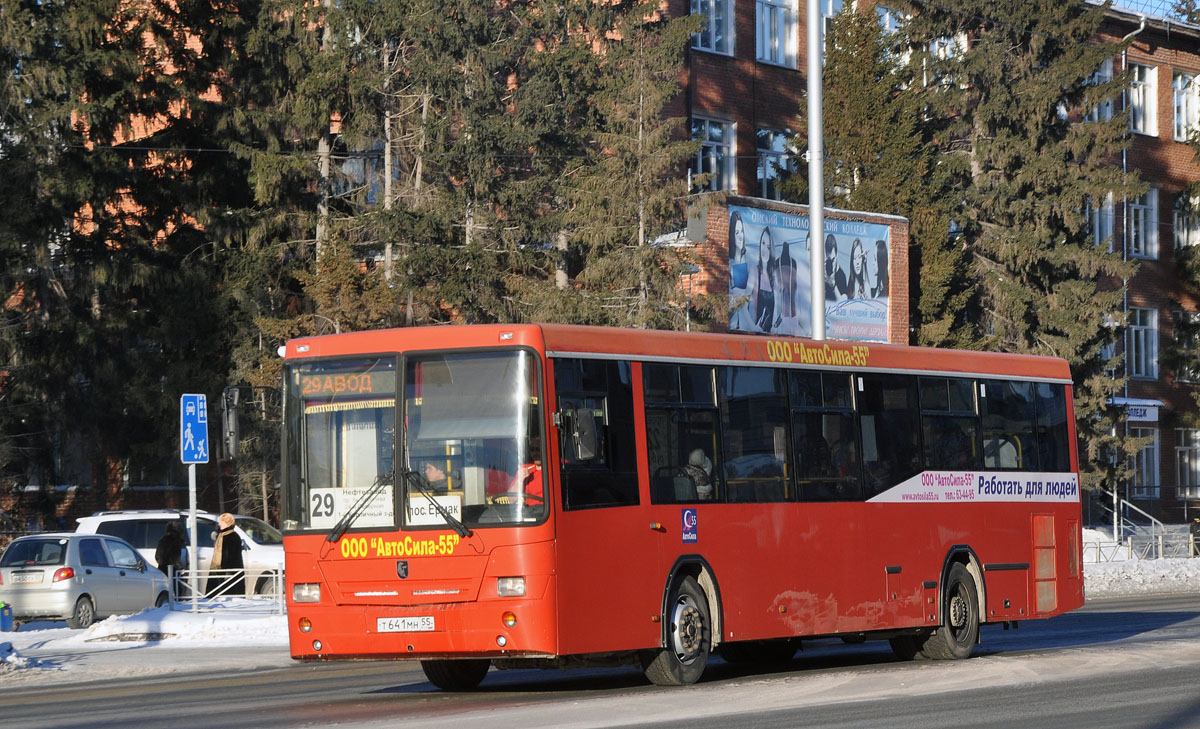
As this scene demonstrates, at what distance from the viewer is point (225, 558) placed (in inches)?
1124

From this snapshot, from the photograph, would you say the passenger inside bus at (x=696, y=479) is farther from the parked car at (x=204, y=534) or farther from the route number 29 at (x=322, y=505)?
the parked car at (x=204, y=534)

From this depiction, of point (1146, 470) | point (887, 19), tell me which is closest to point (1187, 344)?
point (1146, 470)

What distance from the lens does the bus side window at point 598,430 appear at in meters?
13.6

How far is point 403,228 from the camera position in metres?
37.0

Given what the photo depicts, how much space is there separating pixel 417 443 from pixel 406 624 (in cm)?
141

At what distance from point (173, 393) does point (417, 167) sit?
7.61m

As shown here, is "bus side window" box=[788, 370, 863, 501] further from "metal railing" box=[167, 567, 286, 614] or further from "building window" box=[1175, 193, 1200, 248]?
"building window" box=[1175, 193, 1200, 248]

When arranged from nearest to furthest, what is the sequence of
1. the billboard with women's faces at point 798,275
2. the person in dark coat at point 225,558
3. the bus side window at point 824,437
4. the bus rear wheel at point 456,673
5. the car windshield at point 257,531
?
the bus rear wheel at point 456,673 → the bus side window at point 824,437 → the person in dark coat at point 225,558 → the car windshield at point 257,531 → the billboard with women's faces at point 798,275

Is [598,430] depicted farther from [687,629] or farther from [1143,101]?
[1143,101]

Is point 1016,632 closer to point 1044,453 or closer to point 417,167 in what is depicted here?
point 1044,453

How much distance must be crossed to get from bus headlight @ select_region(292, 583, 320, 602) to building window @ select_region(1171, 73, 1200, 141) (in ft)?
177

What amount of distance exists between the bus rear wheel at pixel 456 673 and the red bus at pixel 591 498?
27 mm

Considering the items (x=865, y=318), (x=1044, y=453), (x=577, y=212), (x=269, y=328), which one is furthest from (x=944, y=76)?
(x=1044, y=453)

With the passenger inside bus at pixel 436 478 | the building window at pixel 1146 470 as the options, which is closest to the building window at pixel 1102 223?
the building window at pixel 1146 470
